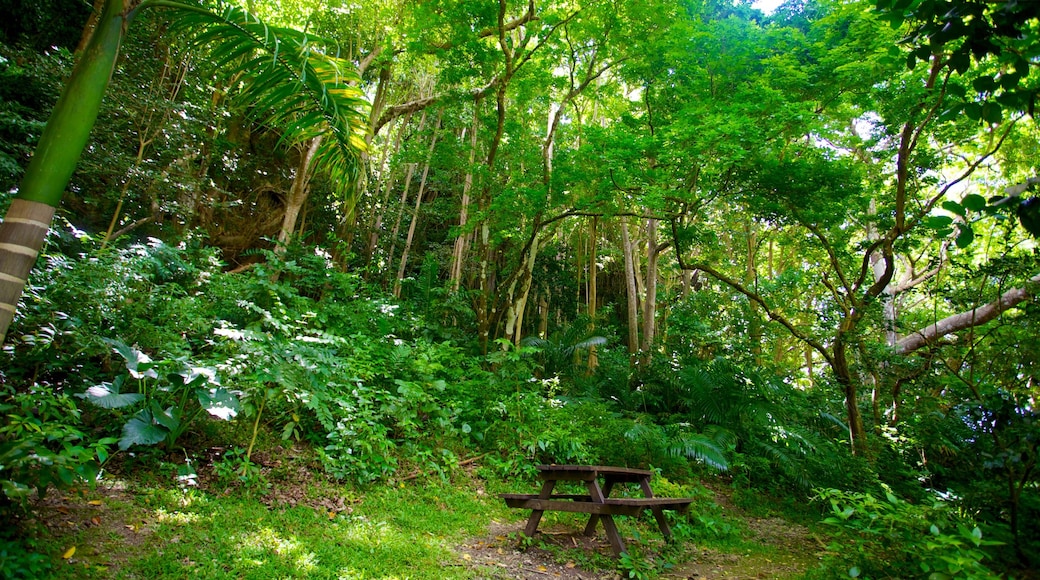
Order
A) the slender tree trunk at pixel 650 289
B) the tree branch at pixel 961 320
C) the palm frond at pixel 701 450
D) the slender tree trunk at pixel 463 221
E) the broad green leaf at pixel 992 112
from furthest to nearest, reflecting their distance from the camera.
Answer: the slender tree trunk at pixel 650 289
the slender tree trunk at pixel 463 221
the tree branch at pixel 961 320
the palm frond at pixel 701 450
the broad green leaf at pixel 992 112

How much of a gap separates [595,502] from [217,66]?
11.8 feet

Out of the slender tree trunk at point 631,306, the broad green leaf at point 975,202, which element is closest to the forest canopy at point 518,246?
the broad green leaf at point 975,202

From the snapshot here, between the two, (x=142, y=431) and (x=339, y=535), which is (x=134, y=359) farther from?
(x=339, y=535)

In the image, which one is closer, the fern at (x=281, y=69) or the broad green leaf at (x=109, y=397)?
the fern at (x=281, y=69)

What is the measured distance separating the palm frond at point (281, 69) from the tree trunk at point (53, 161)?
281 millimetres

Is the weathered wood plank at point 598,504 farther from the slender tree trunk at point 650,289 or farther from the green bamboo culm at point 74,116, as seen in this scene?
the slender tree trunk at point 650,289

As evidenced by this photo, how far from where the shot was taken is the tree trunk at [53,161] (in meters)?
1.92

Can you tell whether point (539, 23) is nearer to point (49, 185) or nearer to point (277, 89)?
point (277, 89)

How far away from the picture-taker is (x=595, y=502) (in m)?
3.60

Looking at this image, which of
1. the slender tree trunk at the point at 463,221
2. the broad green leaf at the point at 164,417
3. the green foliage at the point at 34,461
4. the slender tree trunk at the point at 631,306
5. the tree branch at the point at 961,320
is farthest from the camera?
the slender tree trunk at the point at 631,306

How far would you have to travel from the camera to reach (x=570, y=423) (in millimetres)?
6145

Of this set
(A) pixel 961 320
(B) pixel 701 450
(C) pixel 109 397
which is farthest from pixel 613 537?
(A) pixel 961 320

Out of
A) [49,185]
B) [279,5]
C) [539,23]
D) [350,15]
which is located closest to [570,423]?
[49,185]

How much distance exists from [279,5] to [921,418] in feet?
42.4
